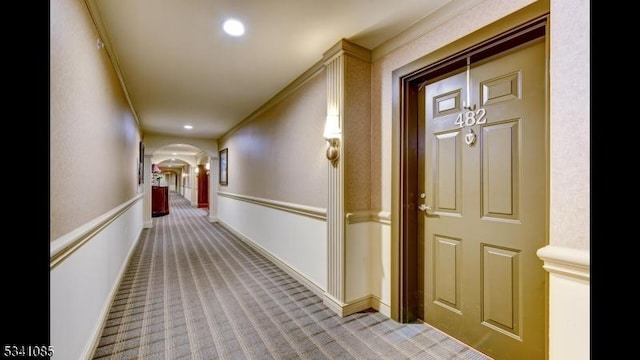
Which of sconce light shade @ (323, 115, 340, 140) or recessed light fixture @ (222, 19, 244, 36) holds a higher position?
recessed light fixture @ (222, 19, 244, 36)

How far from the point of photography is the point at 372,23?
2.01 m

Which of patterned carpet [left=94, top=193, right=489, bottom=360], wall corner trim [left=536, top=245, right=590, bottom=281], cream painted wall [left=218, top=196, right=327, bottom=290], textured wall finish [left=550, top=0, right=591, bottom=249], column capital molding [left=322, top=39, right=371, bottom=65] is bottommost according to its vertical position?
patterned carpet [left=94, top=193, right=489, bottom=360]

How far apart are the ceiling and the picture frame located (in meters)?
2.94

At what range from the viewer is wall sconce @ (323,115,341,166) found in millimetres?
2320

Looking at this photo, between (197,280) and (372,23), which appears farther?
(197,280)

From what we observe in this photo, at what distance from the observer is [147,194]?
6.78m

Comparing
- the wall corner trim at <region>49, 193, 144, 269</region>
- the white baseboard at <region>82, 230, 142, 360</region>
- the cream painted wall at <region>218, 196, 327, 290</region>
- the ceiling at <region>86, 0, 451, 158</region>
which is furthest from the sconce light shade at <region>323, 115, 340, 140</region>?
the white baseboard at <region>82, 230, 142, 360</region>

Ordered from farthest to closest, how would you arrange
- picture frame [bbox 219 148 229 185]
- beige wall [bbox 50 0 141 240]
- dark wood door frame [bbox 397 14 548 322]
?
picture frame [bbox 219 148 229 185] → dark wood door frame [bbox 397 14 548 322] → beige wall [bbox 50 0 141 240]

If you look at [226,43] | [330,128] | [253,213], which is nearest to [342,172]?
[330,128]

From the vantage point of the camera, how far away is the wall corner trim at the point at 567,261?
113 centimetres

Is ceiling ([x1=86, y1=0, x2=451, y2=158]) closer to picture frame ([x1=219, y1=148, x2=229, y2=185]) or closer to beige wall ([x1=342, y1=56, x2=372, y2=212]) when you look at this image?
beige wall ([x1=342, y1=56, x2=372, y2=212])
